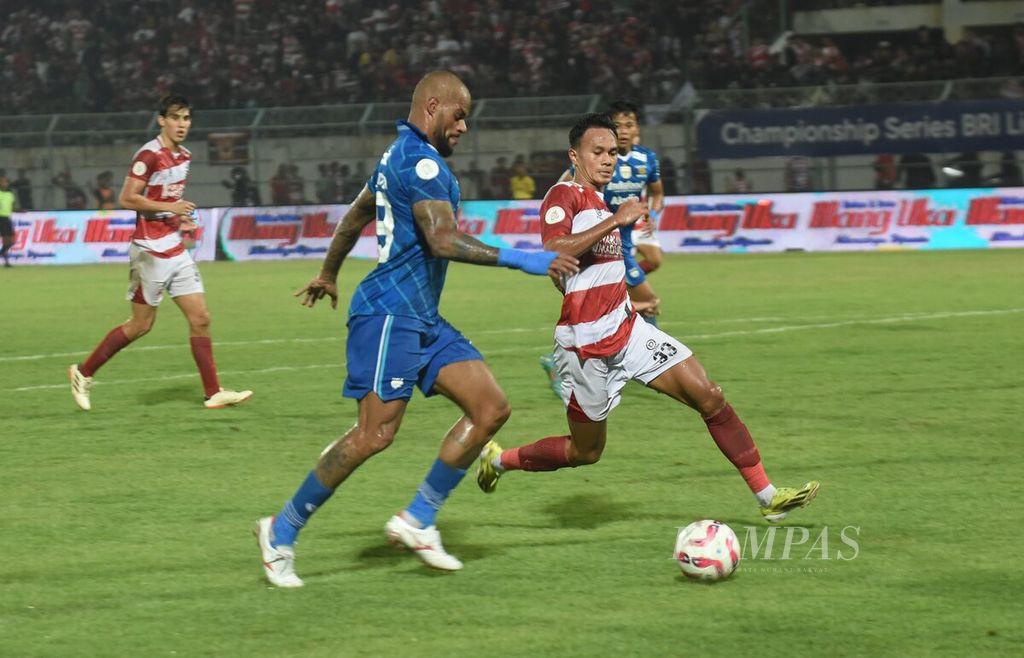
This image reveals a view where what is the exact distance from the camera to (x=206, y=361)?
34.9ft

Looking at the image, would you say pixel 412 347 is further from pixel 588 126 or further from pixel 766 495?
pixel 766 495

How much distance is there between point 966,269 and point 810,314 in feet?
20.1

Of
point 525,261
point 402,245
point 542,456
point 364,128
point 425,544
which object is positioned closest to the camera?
point 525,261

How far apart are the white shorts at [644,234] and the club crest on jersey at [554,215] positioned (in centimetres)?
512

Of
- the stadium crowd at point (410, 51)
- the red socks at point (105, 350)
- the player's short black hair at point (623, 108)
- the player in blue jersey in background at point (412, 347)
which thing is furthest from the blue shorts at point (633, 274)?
the stadium crowd at point (410, 51)

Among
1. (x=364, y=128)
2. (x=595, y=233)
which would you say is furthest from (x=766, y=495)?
(x=364, y=128)

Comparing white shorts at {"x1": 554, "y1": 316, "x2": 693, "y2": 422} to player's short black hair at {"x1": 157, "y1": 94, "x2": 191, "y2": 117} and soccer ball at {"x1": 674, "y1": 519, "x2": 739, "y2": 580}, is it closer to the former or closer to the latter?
soccer ball at {"x1": 674, "y1": 519, "x2": 739, "y2": 580}

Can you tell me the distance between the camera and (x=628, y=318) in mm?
6809

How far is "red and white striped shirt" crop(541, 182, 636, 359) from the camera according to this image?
666cm

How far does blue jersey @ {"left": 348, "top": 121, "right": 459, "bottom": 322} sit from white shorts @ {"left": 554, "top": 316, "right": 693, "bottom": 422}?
3.13ft

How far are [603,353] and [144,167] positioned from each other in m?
5.30

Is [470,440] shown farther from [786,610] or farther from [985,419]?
[985,419]

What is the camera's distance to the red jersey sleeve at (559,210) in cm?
650

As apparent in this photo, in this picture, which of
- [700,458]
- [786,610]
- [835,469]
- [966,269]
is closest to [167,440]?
[700,458]
